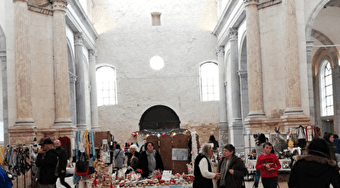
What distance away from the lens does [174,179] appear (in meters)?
9.23

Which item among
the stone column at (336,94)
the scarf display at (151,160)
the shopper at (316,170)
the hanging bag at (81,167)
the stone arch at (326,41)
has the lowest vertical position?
the hanging bag at (81,167)

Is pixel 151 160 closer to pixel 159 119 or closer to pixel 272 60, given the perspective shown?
pixel 272 60

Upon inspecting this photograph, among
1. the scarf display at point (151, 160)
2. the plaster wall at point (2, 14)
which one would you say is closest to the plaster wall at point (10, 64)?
the plaster wall at point (2, 14)

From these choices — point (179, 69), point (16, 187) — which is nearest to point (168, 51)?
point (179, 69)

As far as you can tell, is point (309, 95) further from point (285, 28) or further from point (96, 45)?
point (96, 45)

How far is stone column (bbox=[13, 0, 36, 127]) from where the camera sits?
1484 cm

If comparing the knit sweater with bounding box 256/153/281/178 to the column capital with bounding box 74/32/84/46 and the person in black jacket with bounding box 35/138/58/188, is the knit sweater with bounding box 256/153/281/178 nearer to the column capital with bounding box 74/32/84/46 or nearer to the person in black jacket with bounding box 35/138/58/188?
the person in black jacket with bounding box 35/138/58/188

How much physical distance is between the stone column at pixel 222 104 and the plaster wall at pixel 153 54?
0.66 meters

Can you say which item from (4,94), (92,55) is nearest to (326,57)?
(92,55)

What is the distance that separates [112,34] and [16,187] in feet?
57.8

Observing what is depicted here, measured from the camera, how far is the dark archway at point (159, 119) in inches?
1125

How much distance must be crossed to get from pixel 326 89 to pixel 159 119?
10.8 meters

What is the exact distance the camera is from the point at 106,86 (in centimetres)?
2914

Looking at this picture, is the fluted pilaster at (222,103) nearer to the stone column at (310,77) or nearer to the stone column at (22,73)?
the stone column at (310,77)
